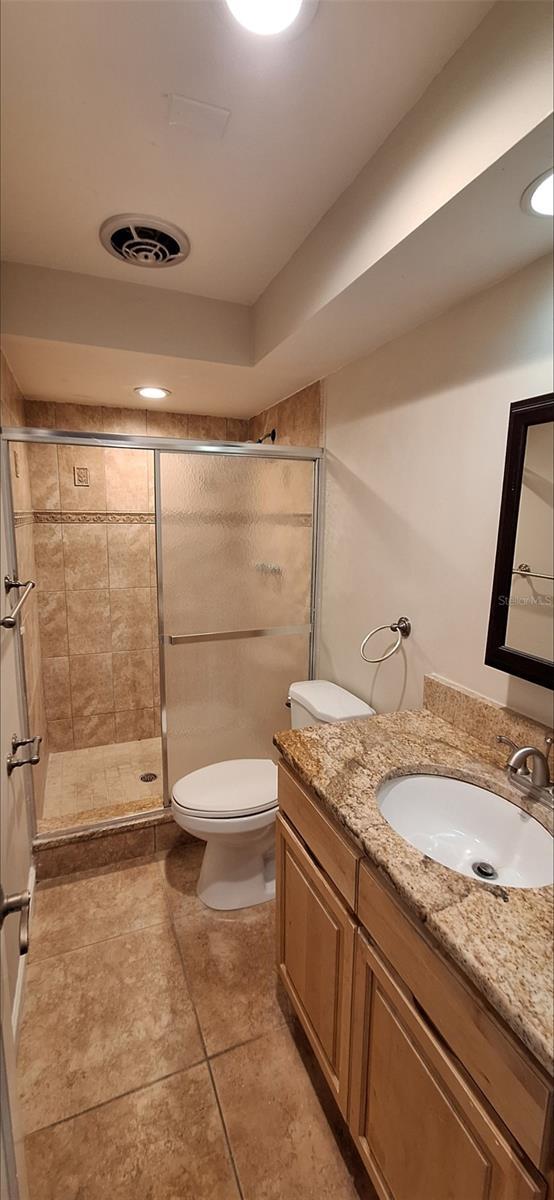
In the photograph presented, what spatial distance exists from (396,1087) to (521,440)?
129 centimetres

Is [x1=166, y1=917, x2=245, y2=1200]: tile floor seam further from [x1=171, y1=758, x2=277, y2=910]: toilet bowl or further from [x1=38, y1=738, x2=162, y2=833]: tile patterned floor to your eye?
[x1=38, y1=738, x2=162, y2=833]: tile patterned floor

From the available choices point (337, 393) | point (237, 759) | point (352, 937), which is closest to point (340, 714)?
point (237, 759)

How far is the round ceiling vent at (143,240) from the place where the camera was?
1.32 m

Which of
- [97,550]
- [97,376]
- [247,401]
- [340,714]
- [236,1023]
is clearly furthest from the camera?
[97,550]

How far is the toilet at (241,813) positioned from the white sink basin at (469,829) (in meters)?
0.60

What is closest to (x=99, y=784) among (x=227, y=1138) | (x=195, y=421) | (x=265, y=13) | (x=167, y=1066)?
(x=167, y=1066)

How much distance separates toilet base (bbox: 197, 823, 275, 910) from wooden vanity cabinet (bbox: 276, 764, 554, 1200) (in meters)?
0.54

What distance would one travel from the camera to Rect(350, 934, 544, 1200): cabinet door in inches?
26.0

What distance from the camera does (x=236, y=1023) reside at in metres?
1.40

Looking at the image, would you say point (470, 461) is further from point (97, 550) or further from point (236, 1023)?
point (97, 550)

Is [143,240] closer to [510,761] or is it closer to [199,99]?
[199,99]

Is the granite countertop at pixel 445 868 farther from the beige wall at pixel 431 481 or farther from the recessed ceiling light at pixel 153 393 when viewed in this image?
the recessed ceiling light at pixel 153 393

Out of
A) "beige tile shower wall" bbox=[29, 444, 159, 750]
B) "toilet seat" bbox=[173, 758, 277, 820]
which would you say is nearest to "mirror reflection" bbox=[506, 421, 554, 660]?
"toilet seat" bbox=[173, 758, 277, 820]

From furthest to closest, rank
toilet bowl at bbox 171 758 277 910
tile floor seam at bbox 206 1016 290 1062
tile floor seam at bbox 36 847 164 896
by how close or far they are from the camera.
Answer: tile floor seam at bbox 36 847 164 896 → toilet bowl at bbox 171 758 277 910 → tile floor seam at bbox 206 1016 290 1062
